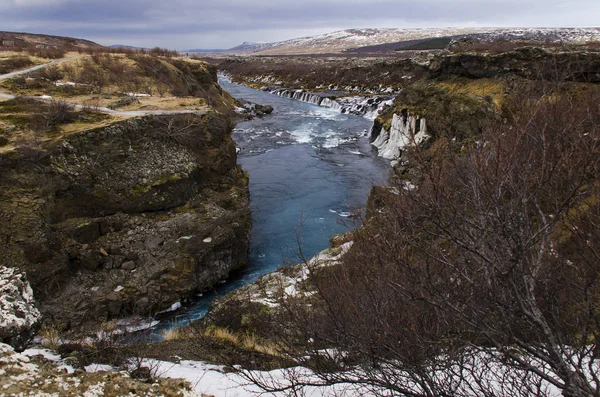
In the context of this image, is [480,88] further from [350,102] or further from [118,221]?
[350,102]

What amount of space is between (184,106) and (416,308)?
16.2 m

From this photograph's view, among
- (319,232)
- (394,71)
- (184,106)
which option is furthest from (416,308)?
(394,71)

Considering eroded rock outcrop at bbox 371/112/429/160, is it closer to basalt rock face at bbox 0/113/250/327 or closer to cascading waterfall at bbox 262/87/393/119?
cascading waterfall at bbox 262/87/393/119

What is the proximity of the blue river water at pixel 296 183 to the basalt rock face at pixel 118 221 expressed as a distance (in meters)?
0.85

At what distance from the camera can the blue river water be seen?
13.3m

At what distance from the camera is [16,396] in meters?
3.96

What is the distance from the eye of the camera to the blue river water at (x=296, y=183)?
13266 mm

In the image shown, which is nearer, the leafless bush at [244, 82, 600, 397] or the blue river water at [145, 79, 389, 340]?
the leafless bush at [244, 82, 600, 397]

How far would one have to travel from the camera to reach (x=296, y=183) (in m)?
20.8

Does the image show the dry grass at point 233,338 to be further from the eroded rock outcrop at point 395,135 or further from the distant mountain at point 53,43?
the distant mountain at point 53,43

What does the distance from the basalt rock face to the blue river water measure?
0.85m

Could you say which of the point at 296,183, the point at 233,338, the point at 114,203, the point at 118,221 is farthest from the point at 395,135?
the point at 233,338

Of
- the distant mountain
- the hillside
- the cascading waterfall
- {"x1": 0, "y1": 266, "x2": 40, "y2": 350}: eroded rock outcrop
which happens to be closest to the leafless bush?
{"x1": 0, "y1": 266, "x2": 40, "y2": 350}: eroded rock outcrop

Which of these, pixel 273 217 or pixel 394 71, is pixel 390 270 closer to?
pixel 273 217
